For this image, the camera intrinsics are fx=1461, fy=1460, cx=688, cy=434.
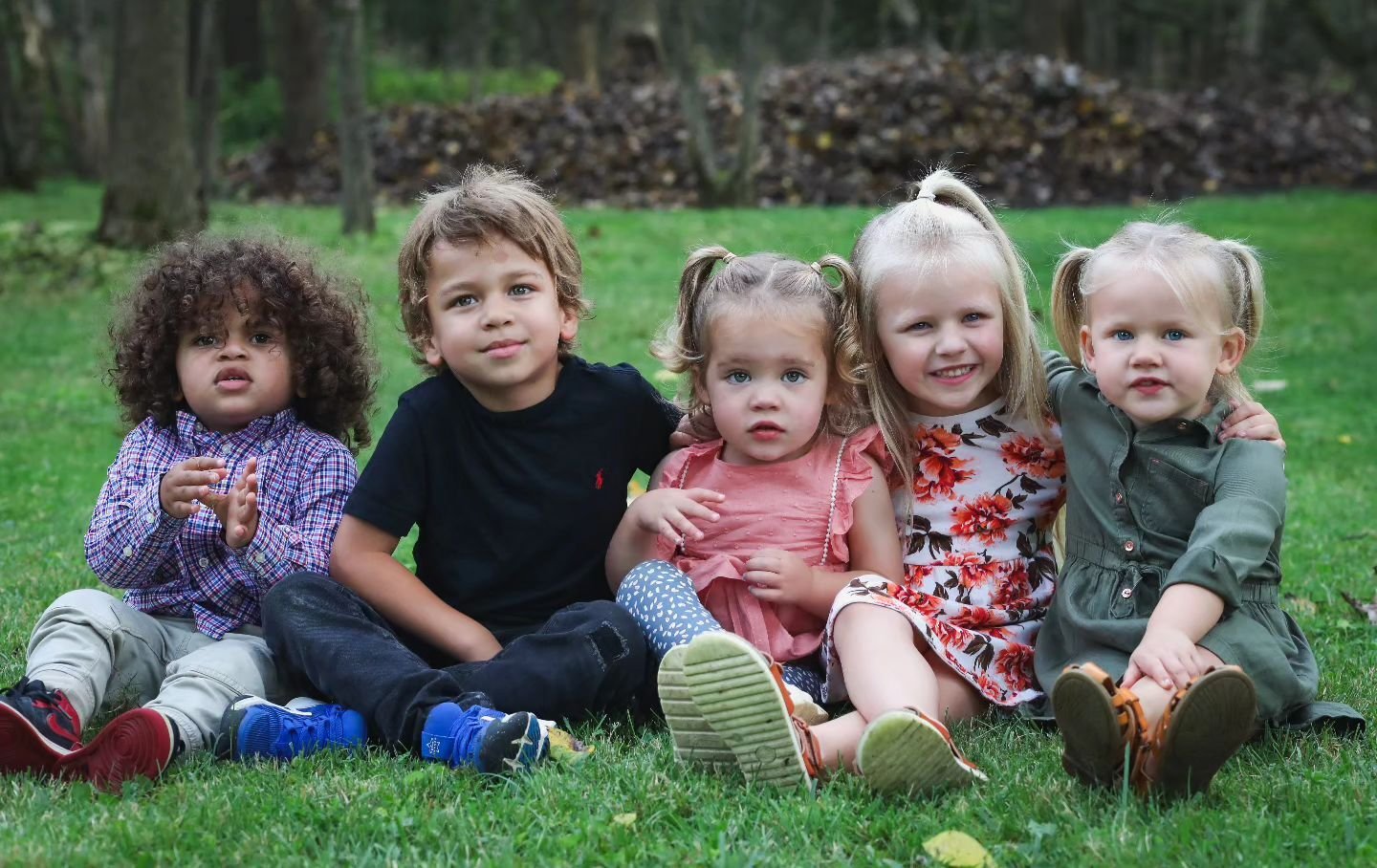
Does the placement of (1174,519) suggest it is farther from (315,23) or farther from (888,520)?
(315,23)

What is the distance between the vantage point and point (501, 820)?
2.62m

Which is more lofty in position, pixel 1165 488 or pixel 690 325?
pixel 690 325

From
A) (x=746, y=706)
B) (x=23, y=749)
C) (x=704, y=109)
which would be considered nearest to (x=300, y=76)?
(x=704, y=109)

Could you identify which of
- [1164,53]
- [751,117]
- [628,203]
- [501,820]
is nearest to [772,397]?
[501,820]

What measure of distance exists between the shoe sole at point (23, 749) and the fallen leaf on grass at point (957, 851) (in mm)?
1695

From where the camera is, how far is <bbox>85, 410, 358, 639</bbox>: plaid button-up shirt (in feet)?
11.5

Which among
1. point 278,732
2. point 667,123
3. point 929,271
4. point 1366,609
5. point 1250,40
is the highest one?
point 1250,40

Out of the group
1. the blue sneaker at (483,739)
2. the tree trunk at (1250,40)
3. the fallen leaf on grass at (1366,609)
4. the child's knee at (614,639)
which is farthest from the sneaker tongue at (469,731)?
the tree trunk at (1250,40)

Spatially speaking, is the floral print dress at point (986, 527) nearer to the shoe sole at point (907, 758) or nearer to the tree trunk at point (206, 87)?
the shoe sole at point (907, 758)

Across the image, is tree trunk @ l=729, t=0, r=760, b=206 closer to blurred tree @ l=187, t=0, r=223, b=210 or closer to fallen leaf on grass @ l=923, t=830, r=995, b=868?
blurred tree @ l=187, t=0, r=223, b=210

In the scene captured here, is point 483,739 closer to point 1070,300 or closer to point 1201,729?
point 1201,729

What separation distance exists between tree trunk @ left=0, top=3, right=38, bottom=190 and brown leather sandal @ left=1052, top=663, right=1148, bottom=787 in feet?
67.8

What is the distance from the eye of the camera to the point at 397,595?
3455mm

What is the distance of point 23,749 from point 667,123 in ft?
52.2
